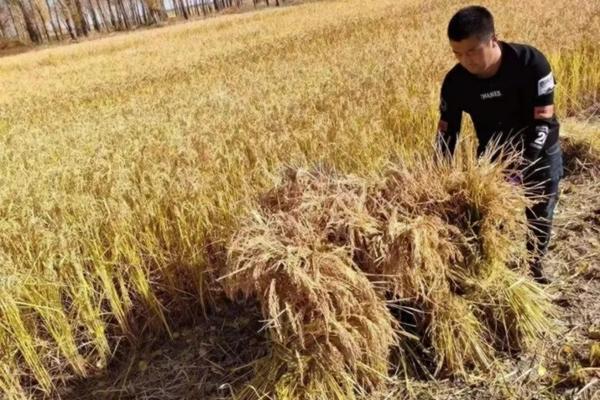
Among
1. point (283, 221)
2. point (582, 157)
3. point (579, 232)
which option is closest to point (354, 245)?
point (283, 221)

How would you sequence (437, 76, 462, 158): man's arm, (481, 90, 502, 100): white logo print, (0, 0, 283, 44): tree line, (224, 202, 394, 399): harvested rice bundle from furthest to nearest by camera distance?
(0, 0, 283, 44): tree line → (437, 76, 462, 158): man's arm → (481, 90, 502, 100): white logo print → (224, 202, 394, 399): harvested rice bundle

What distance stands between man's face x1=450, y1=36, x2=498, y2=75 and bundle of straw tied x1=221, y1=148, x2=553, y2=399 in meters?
0.47

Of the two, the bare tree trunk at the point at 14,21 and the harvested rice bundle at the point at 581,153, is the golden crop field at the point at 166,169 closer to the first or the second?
the harvested rice bundle at the point at 581,153

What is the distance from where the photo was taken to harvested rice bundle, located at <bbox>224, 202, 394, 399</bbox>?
1.90m

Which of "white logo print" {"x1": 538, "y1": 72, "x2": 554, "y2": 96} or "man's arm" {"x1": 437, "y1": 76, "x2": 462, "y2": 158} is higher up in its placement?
"white logo print" {"x1": 538, "y1": 72, "x2": 554, "y2": 96}

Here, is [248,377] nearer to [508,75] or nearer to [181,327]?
[181,327]

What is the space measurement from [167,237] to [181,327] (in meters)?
0.51

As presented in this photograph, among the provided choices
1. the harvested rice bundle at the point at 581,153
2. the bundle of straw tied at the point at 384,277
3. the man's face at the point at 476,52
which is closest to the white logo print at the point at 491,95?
the man's face at the point at 476,52

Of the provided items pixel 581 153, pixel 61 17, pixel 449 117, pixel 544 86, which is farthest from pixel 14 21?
pixel 544 86

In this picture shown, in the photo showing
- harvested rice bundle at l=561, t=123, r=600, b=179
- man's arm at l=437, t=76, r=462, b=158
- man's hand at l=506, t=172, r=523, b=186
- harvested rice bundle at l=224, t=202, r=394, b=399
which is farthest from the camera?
harvested rice bundle at l=561, t=123, r=600, b=179

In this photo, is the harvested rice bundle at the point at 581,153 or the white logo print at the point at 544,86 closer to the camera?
the white logo print at the point at 544,86

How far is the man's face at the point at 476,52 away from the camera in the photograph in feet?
7.45

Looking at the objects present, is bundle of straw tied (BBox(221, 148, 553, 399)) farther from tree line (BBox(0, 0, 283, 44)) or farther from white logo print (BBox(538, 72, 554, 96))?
tree line (BBox(0, 0, 283, 44))

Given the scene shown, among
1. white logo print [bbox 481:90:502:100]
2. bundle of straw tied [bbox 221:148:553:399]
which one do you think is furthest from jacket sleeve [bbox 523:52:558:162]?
bundle of straw tied [bbox 221:148:553:399]
